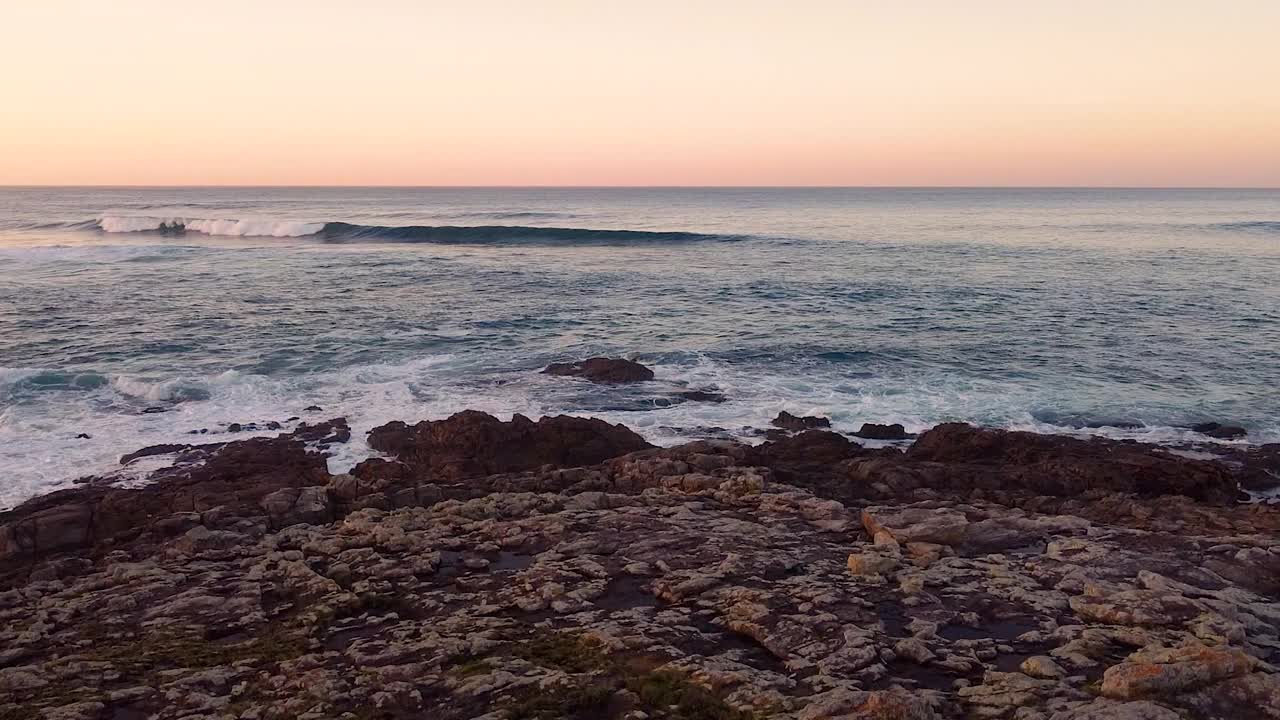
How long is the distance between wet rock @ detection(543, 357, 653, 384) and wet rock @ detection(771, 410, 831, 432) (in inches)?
239

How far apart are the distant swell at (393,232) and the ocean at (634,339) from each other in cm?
1177

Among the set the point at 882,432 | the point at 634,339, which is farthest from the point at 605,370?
the point at 882,432

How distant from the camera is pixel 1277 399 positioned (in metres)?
24.8

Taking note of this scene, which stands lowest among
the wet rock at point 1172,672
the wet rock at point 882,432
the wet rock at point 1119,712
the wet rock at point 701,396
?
the wet rock at point 882,432

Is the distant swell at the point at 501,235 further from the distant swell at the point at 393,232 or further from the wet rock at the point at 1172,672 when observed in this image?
the wet rock at the point at 1172,672

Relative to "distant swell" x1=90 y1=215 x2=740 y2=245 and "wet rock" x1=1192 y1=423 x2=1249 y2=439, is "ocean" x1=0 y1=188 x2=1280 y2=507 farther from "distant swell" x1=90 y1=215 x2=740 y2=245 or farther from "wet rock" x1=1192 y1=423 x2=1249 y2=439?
"distant swell" x1=90 y1=215 x2=740 y2=245

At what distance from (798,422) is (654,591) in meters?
11.5

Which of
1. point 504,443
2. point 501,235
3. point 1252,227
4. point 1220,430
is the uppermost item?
point 1252,227

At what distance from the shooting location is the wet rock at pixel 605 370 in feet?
88.1

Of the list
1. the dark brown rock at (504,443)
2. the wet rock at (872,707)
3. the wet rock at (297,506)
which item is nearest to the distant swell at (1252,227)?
the dark brown rock at (504,443)

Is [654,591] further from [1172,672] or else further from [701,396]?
[701,396]

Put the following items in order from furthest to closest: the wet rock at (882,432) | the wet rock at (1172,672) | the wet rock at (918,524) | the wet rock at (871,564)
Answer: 1. the wet rock at (882,432)
2. the wet rock at (918,524)
3. the wet rock at (871,564)
4. the wet rock at (1172,672)

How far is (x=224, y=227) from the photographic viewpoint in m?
90.2

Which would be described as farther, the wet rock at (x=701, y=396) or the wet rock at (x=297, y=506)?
the wet rock at (x=701, y=396)
